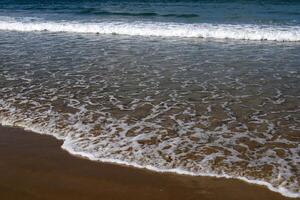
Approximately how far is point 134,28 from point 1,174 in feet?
52.6

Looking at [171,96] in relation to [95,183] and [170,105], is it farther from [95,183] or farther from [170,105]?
[95,183]

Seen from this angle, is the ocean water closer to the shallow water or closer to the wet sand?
the shallow water

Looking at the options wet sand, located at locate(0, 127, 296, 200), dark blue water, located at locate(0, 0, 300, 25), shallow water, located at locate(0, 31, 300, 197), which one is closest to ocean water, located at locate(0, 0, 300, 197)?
shallow water, located at locate(0, 31, 300, 197)

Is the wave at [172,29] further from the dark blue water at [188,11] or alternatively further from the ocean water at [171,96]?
the dark blue water at [188,11]

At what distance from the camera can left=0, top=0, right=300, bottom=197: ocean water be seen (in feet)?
20.4

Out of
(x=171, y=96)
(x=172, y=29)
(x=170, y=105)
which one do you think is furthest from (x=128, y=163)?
(x=172, y=29)

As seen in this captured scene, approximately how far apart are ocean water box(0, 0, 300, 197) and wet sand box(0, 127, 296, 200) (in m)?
0.23

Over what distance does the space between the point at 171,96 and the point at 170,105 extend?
0.70 meters

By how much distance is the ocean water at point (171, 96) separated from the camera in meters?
6.23

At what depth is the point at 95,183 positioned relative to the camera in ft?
17.9

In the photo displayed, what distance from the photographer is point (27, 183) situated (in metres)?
5.45

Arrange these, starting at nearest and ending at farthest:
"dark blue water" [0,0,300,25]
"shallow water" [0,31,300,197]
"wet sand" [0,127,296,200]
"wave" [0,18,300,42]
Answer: "wet sand" [0,127,296,200], "shallow water" [0,31,300,197], "wave" [0,18,300,42], "dark blue water" [0,0,300,25]

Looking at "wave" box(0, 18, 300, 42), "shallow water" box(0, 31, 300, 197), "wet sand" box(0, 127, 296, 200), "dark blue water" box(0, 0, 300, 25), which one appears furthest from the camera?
"dark blue water" box(0, 0, 300, 25)

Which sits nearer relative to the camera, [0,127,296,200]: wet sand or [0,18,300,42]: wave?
[0,127,296,200]: wet sand
